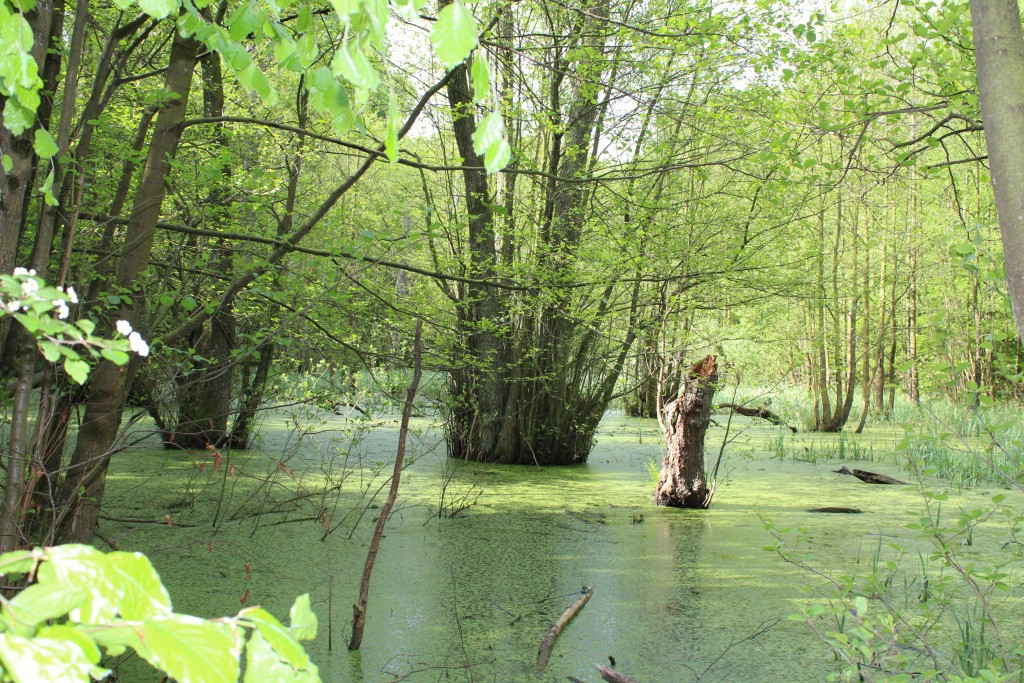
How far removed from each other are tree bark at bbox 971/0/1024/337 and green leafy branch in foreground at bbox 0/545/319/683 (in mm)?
1468

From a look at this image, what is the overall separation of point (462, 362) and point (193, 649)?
482 centimetres

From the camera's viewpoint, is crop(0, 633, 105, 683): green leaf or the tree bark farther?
the tree bark

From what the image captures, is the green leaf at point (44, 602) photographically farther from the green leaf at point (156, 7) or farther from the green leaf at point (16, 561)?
the green leaf at point (156, 7)

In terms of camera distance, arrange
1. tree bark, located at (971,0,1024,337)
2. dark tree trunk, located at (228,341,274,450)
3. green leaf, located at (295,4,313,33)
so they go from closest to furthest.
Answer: green leaf, located at (295,4,313,33) → tree bark, located at (971,0,1024,337) → dark tree trunk, located at (228,341,274,450)

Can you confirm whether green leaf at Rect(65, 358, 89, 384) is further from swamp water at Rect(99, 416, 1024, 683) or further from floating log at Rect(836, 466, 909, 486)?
floating log at Rect(836, 466, 909, 486)

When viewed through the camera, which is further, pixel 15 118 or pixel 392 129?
pixel 15 118

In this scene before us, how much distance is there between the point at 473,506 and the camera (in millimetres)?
5035

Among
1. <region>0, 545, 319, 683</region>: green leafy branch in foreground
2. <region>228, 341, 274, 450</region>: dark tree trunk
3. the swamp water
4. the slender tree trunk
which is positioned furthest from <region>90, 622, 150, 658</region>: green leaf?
<region>228, 341, 274, 450</region>: dark tree trunk

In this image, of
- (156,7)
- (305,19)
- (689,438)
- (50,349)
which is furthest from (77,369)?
(689,438)

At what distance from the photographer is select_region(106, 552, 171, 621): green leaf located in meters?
0.58

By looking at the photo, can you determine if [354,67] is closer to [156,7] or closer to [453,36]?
[453,36]

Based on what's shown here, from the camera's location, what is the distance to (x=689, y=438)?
5.23m

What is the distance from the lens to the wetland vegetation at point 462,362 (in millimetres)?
1233

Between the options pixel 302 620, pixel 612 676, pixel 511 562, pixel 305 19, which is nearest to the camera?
pixel 302 620
